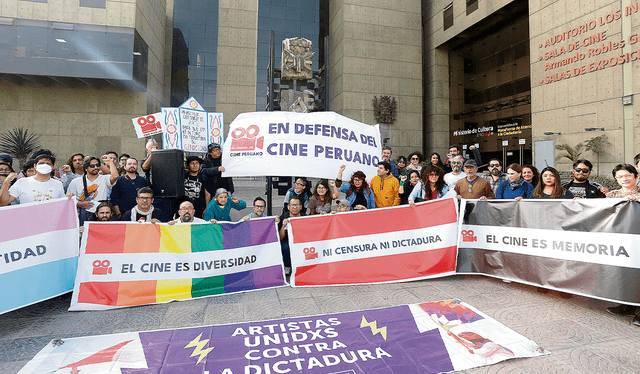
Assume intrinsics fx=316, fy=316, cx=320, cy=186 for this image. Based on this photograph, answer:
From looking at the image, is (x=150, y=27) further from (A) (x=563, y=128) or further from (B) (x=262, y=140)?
(A) (x=563, y=128)

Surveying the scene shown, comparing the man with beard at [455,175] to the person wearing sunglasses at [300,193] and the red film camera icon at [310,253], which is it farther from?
the red film camera icon at [310,253]

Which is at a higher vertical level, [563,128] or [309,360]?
[563,128]

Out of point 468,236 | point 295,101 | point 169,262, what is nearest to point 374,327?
point 468,236

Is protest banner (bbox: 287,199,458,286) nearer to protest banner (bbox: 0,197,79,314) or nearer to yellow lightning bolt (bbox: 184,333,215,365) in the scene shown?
yellow lightning bolt (bbox: 184,333,215,365)

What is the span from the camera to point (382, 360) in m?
2.64

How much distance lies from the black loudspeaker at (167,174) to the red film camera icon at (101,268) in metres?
1.23

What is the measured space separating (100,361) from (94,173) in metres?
3.71

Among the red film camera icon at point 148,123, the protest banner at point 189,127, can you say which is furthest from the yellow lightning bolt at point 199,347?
the red film camera icon at point 148,123

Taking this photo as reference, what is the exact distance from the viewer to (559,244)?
3965 millimetres

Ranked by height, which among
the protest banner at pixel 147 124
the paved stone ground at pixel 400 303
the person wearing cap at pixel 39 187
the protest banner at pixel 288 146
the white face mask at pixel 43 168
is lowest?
the paved stone ground at pixel 400 303

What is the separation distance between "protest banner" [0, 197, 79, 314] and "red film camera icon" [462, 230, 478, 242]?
5489 mm

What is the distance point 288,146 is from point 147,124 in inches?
230

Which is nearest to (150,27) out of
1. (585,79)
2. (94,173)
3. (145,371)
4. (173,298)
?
(94,173)

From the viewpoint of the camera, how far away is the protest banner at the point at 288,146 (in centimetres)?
548
